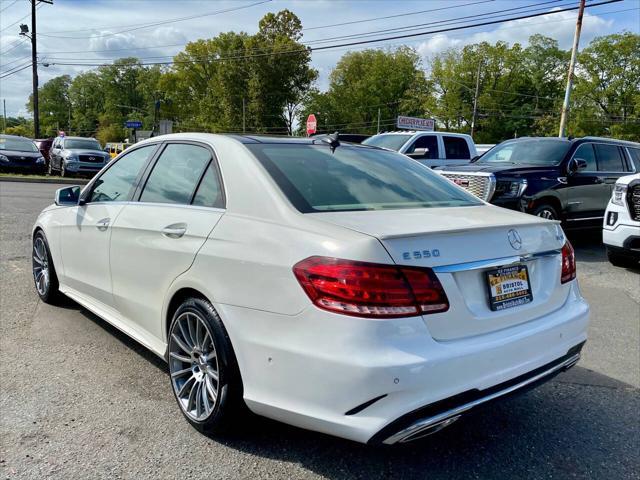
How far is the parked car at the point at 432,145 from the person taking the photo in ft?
40.7

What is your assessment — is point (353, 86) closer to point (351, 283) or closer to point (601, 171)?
point (601, 171)

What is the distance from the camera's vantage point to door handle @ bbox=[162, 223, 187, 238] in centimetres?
295

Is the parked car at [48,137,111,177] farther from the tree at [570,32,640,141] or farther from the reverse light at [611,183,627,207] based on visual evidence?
the tree at [570,32,640,141]

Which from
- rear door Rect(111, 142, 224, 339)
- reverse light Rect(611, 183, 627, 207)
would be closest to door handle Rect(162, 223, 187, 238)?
rear door Rect(111, 142, 224, 339)

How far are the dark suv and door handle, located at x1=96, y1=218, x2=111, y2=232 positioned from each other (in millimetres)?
6023

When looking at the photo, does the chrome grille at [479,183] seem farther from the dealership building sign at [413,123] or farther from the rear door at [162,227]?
the dealership building sign at [413,123]

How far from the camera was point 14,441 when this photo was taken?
271cm

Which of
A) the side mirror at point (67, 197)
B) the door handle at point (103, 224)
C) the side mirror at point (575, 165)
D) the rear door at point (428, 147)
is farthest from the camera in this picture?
the rear door at point (428, 147)

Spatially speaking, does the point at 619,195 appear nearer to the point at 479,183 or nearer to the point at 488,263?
the point at 479,183

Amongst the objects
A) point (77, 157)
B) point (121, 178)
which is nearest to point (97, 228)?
point (121, 178)

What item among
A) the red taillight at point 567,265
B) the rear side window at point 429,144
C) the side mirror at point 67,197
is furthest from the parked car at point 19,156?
the red taillight at point 567,265

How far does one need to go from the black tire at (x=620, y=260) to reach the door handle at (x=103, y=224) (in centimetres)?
707

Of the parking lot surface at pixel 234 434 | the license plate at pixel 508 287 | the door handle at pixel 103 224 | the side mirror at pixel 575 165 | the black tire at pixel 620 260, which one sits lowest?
the parking lot surface at pixel 234 434

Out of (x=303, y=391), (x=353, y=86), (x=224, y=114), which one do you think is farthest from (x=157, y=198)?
(x=353, y=86)
